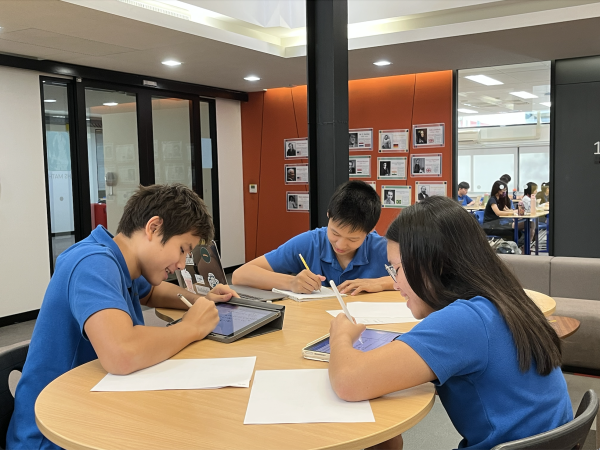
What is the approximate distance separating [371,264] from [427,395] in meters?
1.45

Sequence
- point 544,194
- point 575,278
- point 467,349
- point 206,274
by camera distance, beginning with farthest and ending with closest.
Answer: point 544,194 < point 575,278 < point 206,274 < point 467,349

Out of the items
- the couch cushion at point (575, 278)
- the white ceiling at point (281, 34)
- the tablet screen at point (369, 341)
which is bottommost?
the couch cushion at point (575, 278)

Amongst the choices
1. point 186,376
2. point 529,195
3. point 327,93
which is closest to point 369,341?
point 186,376

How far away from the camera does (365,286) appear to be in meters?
2.46

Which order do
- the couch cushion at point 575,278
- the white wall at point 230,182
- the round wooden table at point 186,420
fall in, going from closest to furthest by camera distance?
1. the round wooden table at point 186,420
2. the couch cushion at point 575,278
3. the white wall at point 230,182

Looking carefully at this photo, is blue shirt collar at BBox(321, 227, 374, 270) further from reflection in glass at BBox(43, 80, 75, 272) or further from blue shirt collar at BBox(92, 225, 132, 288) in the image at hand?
reflection in glass at BBox(43, 80, 75, 272)

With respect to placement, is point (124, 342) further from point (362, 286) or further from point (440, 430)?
point (440, 430)

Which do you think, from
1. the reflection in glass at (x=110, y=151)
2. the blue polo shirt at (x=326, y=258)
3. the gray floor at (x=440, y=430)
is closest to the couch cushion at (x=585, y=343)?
the gray floor at (x=440, y=430)

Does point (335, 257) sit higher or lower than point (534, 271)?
higher

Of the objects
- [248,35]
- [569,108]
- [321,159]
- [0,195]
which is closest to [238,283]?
[321,159]

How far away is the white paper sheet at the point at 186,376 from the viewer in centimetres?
141

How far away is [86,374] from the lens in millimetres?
1509

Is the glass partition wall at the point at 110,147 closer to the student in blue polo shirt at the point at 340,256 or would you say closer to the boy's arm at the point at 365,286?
the student in blue polo shirt at the point at 340,256

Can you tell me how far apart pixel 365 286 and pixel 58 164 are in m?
4.60
